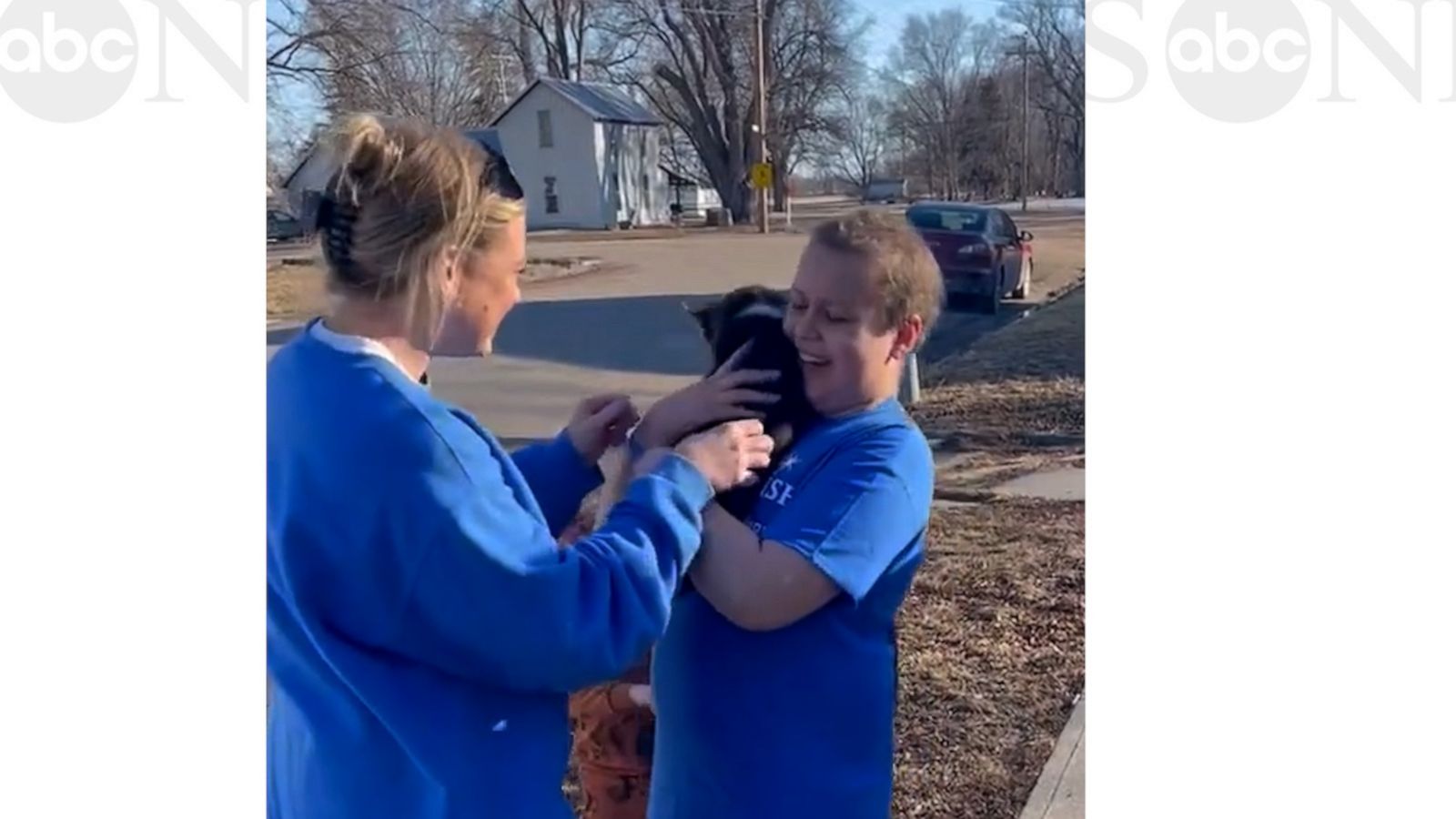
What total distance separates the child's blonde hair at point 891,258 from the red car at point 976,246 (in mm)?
123

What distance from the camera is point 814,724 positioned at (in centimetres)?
140

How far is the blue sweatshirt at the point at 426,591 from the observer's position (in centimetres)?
111

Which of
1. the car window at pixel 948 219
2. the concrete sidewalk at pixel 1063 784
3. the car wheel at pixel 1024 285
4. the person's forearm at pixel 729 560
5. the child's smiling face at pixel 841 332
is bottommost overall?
the concrete sidewalk at pixel 1063 784

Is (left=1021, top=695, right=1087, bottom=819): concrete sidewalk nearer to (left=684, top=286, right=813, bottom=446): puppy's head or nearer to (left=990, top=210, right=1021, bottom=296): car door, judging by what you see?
(left=990, top=210, right=1021, bottom=296): car door

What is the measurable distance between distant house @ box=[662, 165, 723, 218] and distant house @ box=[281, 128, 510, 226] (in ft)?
0.94

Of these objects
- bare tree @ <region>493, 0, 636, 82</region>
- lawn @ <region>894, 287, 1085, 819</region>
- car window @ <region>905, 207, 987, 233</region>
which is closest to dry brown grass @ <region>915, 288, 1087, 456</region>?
lawn @ <region>894, 287, 1085, 819</region>

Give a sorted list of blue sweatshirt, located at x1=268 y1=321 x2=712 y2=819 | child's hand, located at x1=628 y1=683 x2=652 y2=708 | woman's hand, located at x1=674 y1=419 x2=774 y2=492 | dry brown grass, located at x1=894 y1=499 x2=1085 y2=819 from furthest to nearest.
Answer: dry brown grass, located at x1=894 y1=499 x2=1085 y2=819 < child's hand, located at x1=628 y1=683 x2=652 y2=708 < woman's hand, located at x1=674 y1=419 x2=774 y2=492 < blue sweatshirt, located at x1=268 y1=321 x2=712 y2=819

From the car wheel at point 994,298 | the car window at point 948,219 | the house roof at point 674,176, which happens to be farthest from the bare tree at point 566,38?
the car wheel at point 994,298

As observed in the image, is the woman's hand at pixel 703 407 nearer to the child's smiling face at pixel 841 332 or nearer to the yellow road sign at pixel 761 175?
the child's smiling face at pixel 841 332

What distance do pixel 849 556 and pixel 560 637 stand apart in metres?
0.30

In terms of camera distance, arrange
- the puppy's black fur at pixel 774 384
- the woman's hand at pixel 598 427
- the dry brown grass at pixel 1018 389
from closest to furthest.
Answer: the puppy's black fur at pixel 774 384
the woman's hand at pixel 598 427
the dry brown grass at pixel 1018 389

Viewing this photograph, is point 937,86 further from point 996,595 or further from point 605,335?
point 996,595

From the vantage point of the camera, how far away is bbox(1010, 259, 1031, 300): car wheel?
5.28 ft
